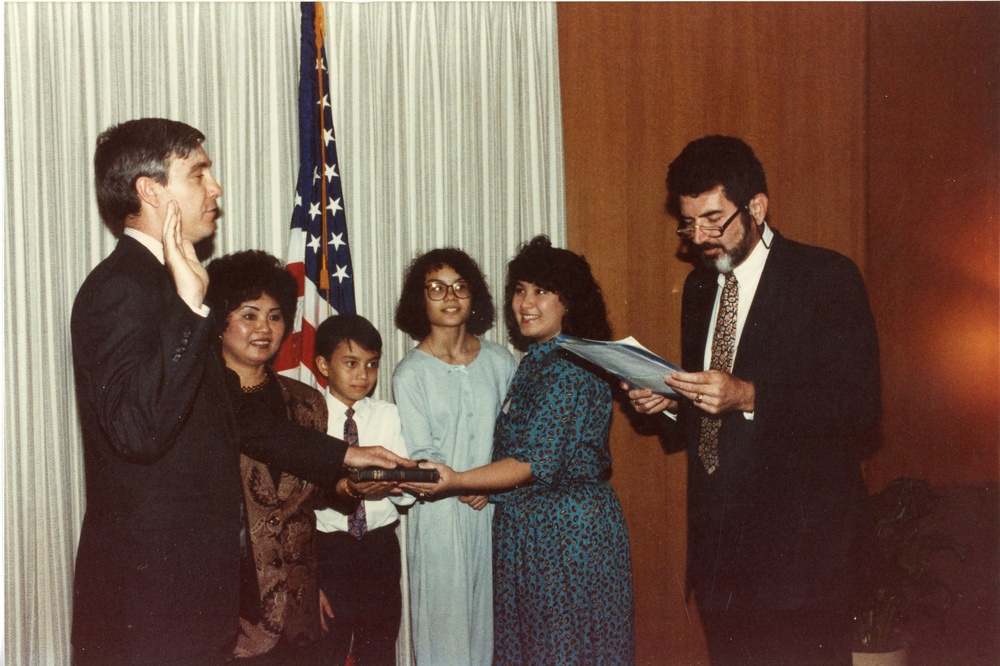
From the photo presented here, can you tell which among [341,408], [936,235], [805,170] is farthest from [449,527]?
[936,235]

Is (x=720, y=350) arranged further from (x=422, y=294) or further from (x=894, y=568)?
(x=894, y=568)

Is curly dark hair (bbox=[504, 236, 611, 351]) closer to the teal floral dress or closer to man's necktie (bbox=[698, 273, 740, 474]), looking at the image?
the teal floral dress

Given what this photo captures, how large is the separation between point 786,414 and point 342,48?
2.71 meters

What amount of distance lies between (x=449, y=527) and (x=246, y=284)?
1.34 metres

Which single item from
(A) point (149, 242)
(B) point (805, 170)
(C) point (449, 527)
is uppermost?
(B) point (805, 170)

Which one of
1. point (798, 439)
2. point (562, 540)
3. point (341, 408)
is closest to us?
point (798, 439)

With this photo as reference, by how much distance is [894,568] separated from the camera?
377 centimetres

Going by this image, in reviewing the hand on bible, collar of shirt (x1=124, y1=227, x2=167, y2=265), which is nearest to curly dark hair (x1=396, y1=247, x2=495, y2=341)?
the hand on bible

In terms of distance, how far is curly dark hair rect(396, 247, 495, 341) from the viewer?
3.65m

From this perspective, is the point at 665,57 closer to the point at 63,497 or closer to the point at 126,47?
the point at 126,47

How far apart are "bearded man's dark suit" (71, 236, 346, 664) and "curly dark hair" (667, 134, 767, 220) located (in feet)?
5.85

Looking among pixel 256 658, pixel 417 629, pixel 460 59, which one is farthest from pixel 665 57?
pixel 256 658

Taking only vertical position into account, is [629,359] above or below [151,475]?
above

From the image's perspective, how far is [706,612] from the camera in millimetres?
2877
